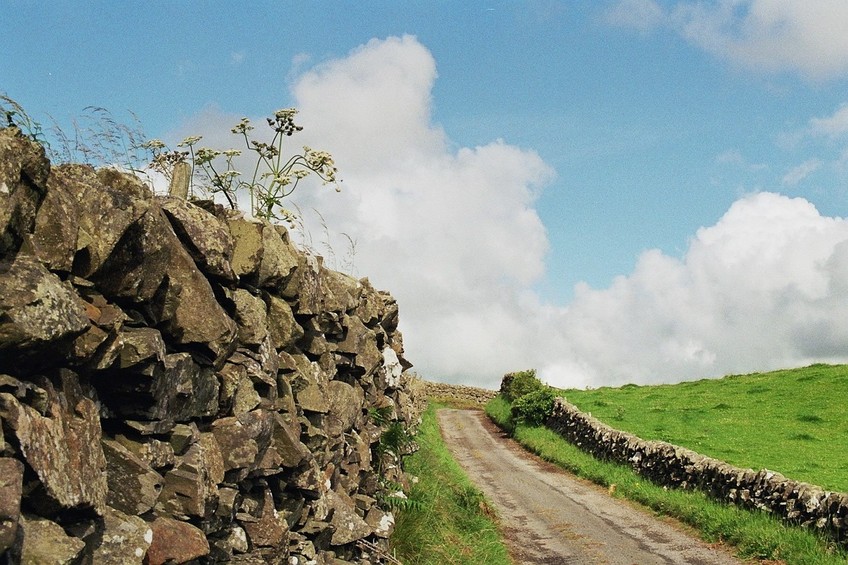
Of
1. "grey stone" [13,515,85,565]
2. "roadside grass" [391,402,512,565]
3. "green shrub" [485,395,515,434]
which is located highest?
"green shrub" [485,395,515,434]

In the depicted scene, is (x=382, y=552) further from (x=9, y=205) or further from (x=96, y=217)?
(x=9, y=205)

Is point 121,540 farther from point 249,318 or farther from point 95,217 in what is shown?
point 249,318

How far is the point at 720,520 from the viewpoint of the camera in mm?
17500

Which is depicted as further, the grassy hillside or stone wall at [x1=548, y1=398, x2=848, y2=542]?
the grassy hillside

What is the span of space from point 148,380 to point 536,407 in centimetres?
3739

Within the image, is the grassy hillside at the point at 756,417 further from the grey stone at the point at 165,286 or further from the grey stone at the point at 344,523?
the grey stone at the point at 165,286

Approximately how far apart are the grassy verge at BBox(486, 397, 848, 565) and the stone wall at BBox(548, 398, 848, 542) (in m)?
0.32

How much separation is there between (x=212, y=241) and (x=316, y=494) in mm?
3281

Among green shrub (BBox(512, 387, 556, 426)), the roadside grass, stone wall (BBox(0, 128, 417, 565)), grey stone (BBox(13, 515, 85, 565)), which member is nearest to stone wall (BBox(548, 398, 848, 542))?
the roadside grass

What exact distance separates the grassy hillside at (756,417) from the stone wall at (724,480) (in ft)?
5.56

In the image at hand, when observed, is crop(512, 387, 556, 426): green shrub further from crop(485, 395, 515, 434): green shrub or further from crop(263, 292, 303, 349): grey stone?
crop(263, 292, 303, 349): grey stone

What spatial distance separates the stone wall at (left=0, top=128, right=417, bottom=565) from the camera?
11.7ft

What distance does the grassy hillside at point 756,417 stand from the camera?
23.5 m

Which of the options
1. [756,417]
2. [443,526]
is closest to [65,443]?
[443,526]
